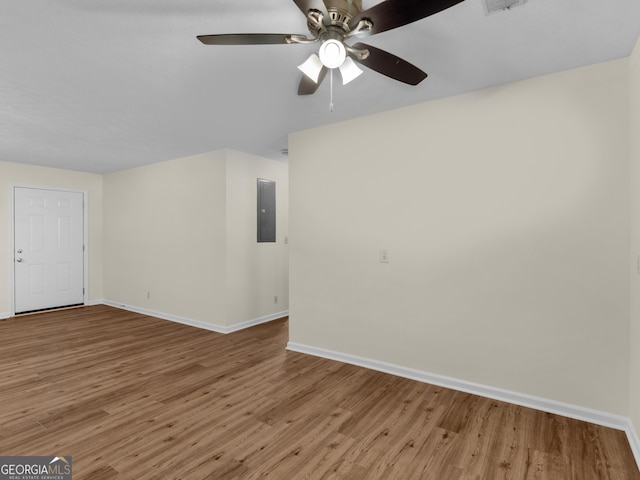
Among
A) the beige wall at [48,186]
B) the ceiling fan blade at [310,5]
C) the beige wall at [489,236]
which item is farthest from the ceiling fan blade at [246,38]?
the beige wall at [48,186]

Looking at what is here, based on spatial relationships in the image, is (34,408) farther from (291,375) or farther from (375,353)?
(375,353)

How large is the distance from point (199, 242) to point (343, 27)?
3738mm

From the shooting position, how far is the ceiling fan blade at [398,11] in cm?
132

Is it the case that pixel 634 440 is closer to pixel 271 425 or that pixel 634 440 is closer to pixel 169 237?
pixel 271 425

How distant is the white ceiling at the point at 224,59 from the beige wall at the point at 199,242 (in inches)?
41.6

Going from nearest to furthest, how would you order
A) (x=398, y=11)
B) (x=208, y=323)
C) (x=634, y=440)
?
(x=398, y=11), (x=634, y=440), (x=208, y=323)

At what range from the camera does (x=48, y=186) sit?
5.64 meters

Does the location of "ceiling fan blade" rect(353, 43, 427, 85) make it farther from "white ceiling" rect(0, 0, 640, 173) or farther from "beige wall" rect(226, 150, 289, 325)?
"beige wall" rect(226, 150, 289, 325)

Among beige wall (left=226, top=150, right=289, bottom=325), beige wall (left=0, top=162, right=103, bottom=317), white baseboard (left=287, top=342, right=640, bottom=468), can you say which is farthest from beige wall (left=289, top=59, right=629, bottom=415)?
beige wall (left=0, top=162, right=103, bottom=317)

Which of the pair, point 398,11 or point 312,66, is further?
point 312,66

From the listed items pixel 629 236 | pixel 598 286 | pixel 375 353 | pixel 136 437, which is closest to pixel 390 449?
pixel 375 353

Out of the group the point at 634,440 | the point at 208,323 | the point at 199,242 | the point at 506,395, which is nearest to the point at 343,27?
the point at 506,395

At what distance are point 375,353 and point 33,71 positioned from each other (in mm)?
3476

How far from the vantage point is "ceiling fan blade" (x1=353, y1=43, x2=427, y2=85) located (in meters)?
1.72
